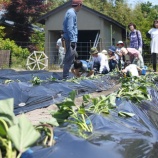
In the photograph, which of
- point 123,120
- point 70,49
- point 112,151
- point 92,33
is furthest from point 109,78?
point 92,33

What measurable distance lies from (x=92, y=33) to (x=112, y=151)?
2045 cm

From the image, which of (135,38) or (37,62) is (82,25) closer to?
(37,62)

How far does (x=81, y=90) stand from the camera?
7039mm

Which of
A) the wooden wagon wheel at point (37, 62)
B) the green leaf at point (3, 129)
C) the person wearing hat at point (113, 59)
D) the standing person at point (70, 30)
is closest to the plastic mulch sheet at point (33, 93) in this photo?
the standing person at point (70, 30)

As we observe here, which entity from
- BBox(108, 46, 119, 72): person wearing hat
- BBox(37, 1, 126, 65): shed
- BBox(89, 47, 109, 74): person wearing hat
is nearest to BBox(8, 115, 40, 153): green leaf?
BBox(89, 47, 109, 74): person wearing hat

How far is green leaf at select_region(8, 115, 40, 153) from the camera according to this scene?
1.68 m

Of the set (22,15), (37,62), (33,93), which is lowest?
(33,93)

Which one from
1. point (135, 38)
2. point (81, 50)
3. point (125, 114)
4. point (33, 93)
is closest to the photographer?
point (125, 114)

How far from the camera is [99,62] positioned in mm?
10156

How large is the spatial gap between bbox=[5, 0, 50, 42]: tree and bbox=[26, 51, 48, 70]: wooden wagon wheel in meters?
7.09

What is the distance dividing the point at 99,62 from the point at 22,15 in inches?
574

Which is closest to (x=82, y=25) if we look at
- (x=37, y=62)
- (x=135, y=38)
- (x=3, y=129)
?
(x=37, y=62)

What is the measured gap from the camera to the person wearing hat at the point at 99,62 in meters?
10.1

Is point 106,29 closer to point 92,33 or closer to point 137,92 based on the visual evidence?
point 92,33
